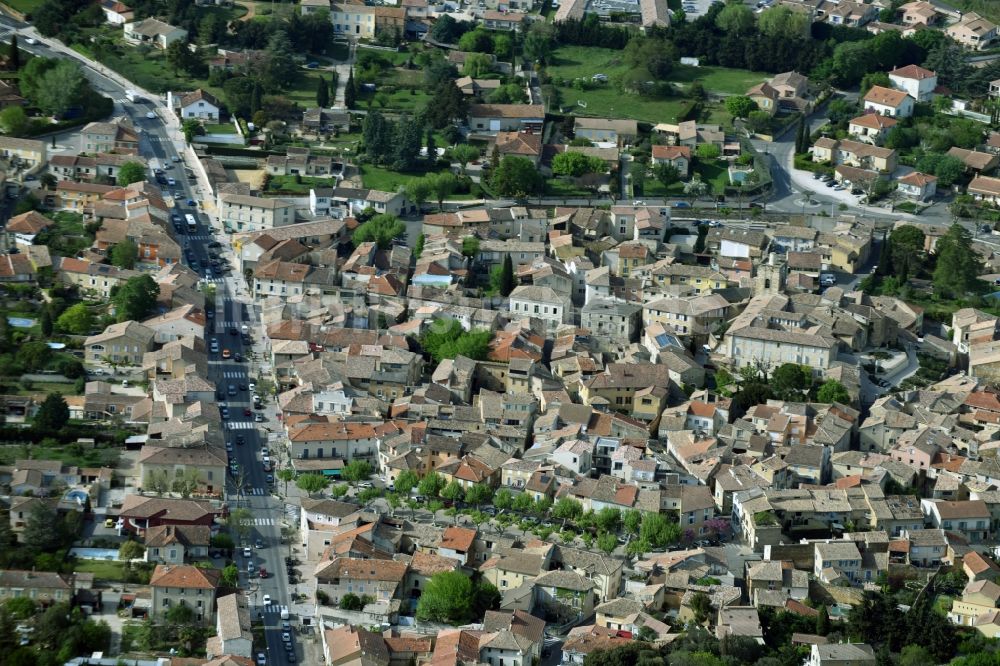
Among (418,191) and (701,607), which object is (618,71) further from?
(701,607)

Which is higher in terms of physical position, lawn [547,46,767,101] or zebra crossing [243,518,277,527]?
lawn [547,46,767,101]

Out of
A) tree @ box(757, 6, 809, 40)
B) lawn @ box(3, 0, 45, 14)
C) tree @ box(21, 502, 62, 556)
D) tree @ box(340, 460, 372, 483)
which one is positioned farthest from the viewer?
tree @ box(757, 6, 809, 40)

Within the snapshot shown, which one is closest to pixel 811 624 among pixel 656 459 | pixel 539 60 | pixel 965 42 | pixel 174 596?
pixel 656 459

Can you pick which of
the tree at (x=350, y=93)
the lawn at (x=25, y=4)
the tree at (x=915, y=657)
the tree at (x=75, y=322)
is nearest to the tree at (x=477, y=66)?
the tree at (x=350, y=93)

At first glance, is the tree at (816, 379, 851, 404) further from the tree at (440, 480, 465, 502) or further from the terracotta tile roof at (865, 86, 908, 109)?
the terracotta tile roof at (865, 86, 908, 109)

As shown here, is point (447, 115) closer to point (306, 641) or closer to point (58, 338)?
point (58, 338)

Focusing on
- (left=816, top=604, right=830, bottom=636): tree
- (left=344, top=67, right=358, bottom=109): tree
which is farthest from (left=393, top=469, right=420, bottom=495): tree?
(left=344, top=67, right=358, bottom=109): tree

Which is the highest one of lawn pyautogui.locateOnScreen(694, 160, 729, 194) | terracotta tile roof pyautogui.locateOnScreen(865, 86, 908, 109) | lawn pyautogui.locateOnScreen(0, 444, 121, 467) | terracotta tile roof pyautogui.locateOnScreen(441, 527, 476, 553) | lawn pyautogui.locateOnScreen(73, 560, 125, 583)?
terracotta tile roof pyautogui.locateOnScreen(865, 86, 908, 109)

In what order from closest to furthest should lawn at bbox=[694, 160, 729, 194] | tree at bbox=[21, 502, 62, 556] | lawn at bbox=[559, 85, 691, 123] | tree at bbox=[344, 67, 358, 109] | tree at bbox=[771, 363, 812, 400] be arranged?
tree at bbox=[21, 502, 62, 556]
tree at bbox=[771, 363, 812, 400]
lawn at bbox=[694, 160, 729, 194]
tree at bbox=[344, 67, 358, 109]
lawn at bbox=[559, 85, 691, 123]
